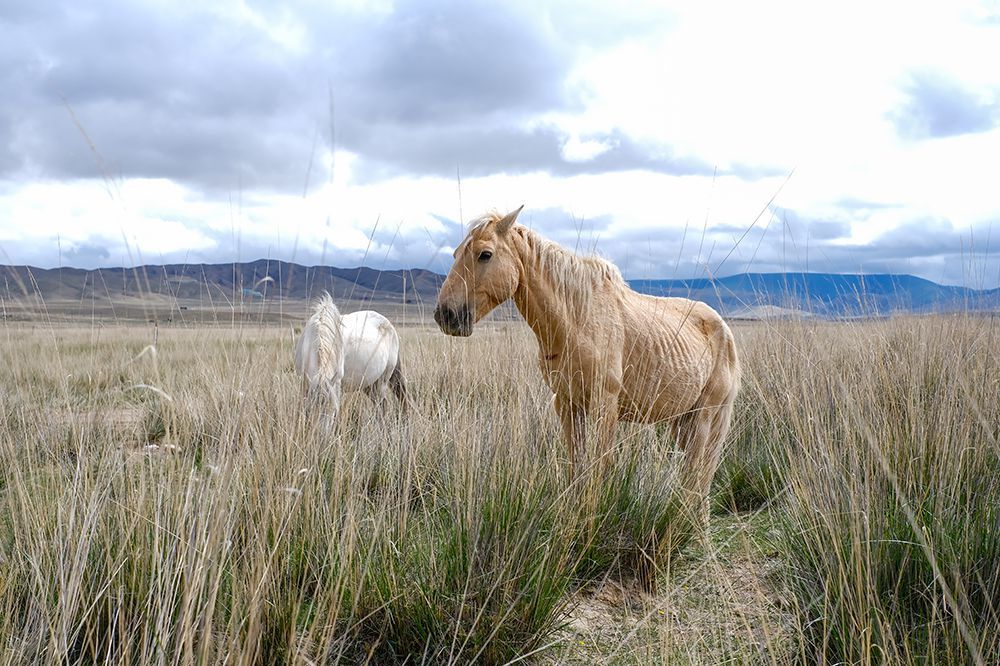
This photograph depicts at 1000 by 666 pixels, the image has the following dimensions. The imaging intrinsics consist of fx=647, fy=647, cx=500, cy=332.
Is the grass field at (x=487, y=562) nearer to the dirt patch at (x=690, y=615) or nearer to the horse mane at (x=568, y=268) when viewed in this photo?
the dirt patch at (x=690, y=615)

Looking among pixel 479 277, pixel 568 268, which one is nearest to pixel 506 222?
pixel 479 277

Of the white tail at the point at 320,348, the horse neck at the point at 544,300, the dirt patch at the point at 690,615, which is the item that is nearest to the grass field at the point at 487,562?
the dirt patch at the point at 690,615

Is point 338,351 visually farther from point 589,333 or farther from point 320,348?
point 589,333

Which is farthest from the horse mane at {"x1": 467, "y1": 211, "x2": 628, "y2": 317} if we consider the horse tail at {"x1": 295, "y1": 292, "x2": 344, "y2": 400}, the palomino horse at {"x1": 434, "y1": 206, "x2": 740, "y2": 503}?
the horse tail at {"x1": 295, "y1": 292, "x2": 344, "y2": 400}

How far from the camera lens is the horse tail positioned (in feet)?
16.6

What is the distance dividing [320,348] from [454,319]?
2.51m

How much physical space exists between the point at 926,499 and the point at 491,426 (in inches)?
68.2

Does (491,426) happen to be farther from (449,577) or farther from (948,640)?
(948,640)

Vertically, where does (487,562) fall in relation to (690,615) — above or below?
above

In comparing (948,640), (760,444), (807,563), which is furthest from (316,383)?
(948,640)

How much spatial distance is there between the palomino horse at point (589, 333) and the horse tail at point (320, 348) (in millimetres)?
2170

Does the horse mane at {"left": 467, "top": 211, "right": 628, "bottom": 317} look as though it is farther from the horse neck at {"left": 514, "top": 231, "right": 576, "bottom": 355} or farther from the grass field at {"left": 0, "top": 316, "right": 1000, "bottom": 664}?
the grass field at {"left": 0, "top": 316, "right": 1000, "bottom": 664}

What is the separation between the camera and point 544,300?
3207 millimetres

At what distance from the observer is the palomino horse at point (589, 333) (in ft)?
10.0
